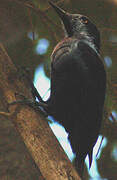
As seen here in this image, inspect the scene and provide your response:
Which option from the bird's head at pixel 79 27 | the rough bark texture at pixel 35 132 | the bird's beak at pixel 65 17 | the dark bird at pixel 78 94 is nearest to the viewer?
the rough bark texture at pixel 35 132

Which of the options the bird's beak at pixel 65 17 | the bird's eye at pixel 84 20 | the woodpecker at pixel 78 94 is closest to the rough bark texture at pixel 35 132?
the woodpecker at pixel 78 94

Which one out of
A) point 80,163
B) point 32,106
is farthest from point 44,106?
point 80,163

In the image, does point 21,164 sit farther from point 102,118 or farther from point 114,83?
point 114,83

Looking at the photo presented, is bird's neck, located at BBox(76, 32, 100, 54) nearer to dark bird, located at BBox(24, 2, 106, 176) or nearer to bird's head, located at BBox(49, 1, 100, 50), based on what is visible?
bird's head, located at BBox(49, 1, 100, 50)

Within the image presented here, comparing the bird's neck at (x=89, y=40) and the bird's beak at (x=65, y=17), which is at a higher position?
the bird's beak at (x=65, y=17)

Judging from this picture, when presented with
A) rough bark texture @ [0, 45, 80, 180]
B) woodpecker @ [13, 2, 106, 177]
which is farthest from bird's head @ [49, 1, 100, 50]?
rough bark texture @ [0, 45, 80, 180]

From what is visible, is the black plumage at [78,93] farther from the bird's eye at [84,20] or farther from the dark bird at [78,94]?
the bird's eye at [84,20]

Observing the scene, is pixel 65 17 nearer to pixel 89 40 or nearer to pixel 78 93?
pixel 89 40

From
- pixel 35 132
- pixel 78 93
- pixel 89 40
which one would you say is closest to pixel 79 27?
pixel 89 40
